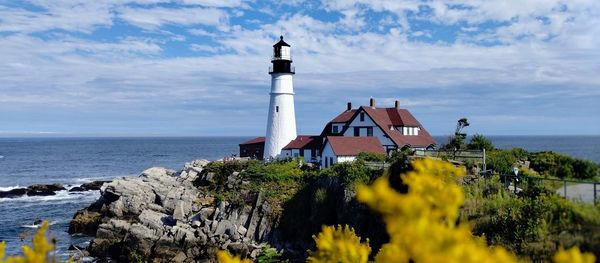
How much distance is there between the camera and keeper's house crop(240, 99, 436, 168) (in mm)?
45562

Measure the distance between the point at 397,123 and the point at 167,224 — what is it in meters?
25.6

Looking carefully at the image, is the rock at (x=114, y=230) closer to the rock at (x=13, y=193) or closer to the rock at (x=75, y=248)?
the rock at (x=75, y=248)

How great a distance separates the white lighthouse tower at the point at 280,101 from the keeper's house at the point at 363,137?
116 centimetres

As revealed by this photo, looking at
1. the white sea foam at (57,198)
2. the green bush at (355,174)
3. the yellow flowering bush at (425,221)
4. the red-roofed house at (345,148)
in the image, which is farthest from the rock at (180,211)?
the yellow flowering bush at (425,221)

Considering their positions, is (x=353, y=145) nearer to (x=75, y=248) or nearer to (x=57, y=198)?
(x=75, y=248)

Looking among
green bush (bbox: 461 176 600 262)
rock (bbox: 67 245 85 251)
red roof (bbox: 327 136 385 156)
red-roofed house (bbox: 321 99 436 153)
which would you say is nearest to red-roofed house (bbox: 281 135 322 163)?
red-roofed house (bbox: 321 99 436 153)

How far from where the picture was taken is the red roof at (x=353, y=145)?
44.7m

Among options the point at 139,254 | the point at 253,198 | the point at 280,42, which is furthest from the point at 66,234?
the point at 280,42

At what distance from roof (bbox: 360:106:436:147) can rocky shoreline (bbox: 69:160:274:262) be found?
15107 millimetres

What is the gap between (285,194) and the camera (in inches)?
1492

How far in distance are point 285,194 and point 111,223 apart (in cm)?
1151

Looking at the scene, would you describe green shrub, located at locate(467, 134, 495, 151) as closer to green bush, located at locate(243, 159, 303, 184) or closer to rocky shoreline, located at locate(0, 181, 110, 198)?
green bush, located at locate(243, 159, 303, 184)

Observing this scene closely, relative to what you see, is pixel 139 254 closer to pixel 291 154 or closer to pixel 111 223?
pixel 111 223

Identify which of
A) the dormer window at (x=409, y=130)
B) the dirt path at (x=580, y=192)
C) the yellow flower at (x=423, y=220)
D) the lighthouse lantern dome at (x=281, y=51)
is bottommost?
the dirt path at (x=580, y=192)
